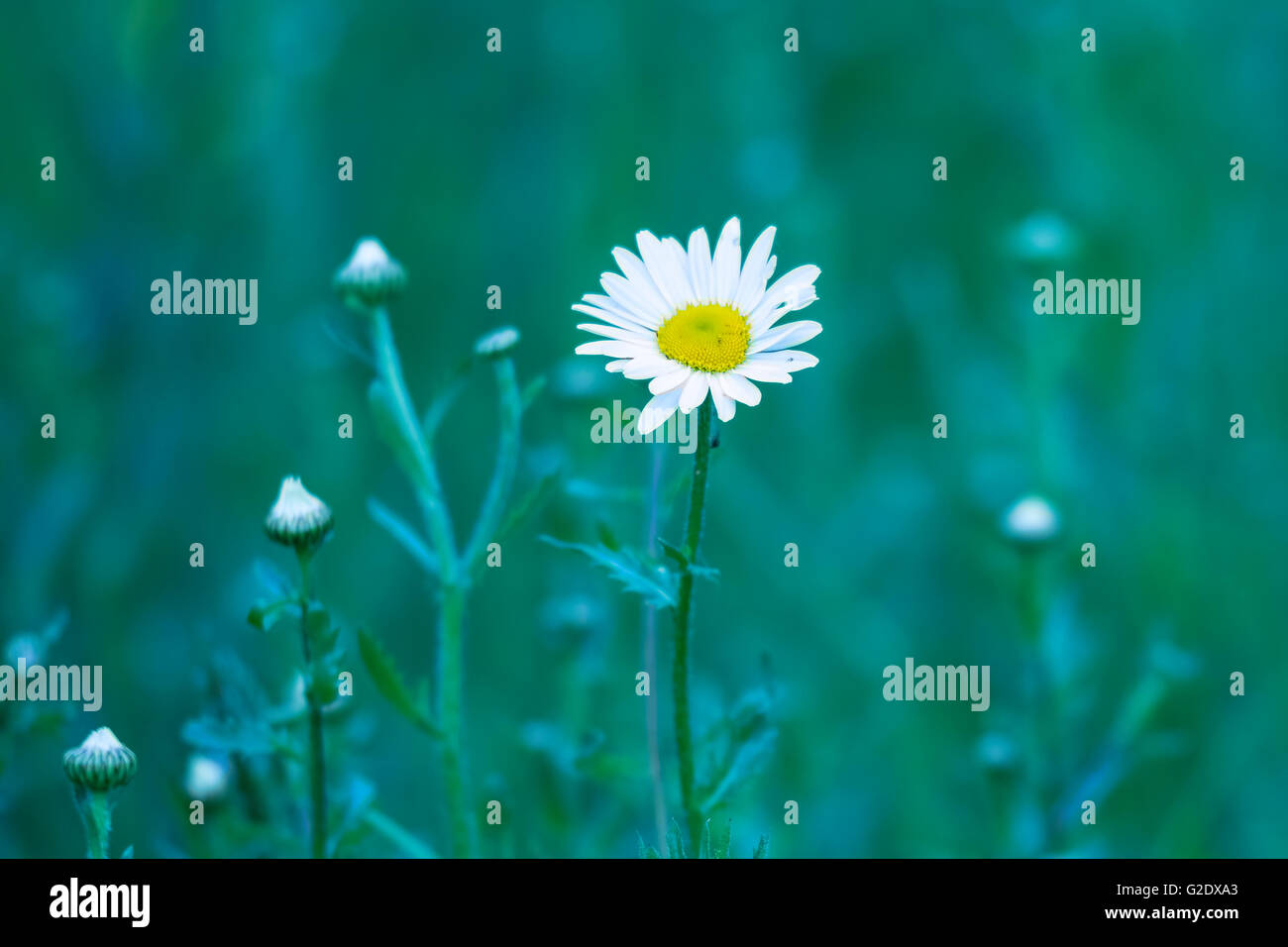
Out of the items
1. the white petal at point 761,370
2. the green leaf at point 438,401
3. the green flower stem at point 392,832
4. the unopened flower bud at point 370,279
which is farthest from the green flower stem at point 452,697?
the white petal at point 761,370

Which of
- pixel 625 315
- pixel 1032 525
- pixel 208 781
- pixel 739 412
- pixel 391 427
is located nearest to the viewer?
pixel 625 315

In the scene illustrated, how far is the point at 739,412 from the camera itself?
12.7 feet

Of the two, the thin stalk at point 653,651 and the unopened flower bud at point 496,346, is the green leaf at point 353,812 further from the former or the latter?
the unopened flower bud at point 496,346

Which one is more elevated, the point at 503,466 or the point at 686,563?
the point at 503,466

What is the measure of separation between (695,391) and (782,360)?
0.13 m

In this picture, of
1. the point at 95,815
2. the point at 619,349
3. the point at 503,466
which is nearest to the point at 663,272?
the point at 619,349

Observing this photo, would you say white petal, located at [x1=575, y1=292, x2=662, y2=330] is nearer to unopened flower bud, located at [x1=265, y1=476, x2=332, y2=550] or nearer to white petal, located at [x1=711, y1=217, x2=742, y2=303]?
white petal, located at [x1=711, y1=217, x2=742, y2=303]

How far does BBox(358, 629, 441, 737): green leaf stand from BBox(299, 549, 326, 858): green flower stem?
71 millimetres

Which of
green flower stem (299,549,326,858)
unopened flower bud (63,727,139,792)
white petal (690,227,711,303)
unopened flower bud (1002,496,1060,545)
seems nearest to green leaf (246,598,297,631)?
green flower stem (299,549,326,858)

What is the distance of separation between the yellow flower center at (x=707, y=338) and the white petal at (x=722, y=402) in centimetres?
5

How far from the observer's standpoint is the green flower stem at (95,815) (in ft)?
5.47

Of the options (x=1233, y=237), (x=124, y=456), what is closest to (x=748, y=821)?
(x=124, y=456)

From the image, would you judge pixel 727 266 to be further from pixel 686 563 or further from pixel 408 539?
pixel 408 539
